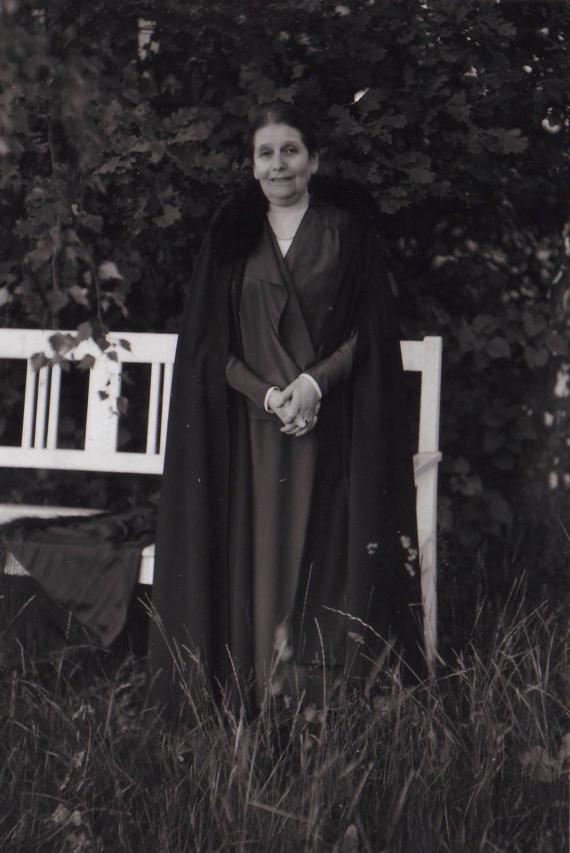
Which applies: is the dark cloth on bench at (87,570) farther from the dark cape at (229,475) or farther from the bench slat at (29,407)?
the bench slat at (29,407)

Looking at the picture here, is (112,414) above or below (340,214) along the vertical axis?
below

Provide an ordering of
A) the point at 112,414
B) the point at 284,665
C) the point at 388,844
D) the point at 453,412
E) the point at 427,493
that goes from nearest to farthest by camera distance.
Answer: the point at 388,844
the point at 284,665
the point at 427,493
the point at 112,414
the point at 453,412

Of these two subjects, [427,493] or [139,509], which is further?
[139,509]

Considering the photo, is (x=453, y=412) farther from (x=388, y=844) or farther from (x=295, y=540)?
(x=388, y=844)

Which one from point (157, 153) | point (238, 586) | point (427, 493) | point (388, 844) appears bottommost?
point (388, 844)

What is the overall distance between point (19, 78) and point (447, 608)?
94.9 inches

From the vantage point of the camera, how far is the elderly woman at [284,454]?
10.9 feet

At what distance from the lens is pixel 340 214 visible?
3.42 metres

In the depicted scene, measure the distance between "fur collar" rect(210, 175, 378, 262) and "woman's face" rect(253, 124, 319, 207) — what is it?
0.34 feet

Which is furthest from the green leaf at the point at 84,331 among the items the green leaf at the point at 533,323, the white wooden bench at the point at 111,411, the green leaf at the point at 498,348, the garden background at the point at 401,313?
the green leaf at the point at 533,323

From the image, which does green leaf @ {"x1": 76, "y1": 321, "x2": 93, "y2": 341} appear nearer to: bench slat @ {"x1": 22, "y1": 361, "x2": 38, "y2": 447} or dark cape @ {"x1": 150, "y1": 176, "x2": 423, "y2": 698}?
dark cape @ {"x1": 150, "y1": 176, "x2": 423, "y2": 698}

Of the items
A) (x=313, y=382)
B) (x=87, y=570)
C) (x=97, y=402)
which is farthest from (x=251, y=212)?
(x=87, y=570)

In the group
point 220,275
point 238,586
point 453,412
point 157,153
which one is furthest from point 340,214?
point 453,412

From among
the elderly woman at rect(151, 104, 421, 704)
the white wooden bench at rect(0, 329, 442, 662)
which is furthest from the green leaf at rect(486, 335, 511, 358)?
the elderly woman at rect(151, 104, 421, 704)
